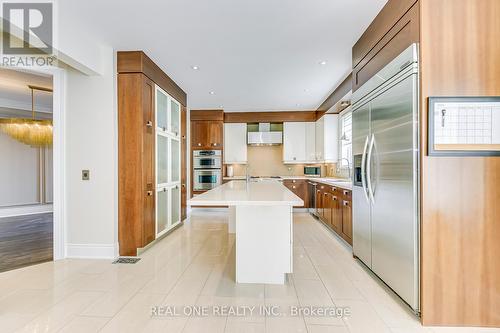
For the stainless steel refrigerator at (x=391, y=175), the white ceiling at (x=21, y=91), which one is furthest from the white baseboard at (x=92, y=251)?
the stainless steel refrigerator at (x=391, y=175)

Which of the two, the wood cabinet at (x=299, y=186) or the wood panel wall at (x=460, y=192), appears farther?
A: the wood cabinet at (x=299, y=186)

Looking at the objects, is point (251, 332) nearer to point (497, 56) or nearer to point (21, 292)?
point (21, 292)

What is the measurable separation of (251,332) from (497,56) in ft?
8.25

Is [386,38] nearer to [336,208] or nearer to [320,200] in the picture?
[336,208]

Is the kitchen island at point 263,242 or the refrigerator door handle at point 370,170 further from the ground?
the refrigerator door handle at point 370,170

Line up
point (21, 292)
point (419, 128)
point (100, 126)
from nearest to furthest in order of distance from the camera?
1. point (419, 128)
2. point (21, 292)
3. point (100, 126)

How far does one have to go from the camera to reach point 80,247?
3096mm

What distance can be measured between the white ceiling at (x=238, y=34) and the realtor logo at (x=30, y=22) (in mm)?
180

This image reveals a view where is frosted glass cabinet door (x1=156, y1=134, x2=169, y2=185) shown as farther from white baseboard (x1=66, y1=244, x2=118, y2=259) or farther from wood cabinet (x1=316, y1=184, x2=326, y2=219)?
wood cabinet (x1=316, y1=184, x2=326, y2=219)

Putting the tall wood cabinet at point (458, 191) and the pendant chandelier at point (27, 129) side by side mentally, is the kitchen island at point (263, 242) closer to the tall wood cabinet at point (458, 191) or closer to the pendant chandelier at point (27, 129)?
the tall wood cabinet at point (458, 191)

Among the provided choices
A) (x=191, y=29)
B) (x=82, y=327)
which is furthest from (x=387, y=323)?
(x=191, y=29)

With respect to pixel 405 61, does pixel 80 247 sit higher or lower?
lower

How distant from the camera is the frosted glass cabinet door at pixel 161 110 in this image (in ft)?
11.9

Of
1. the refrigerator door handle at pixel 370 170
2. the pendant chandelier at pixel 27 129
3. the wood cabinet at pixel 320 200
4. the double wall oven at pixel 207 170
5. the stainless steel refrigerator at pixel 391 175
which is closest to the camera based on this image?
the stainless steel refrigerator at pixel 391 175
